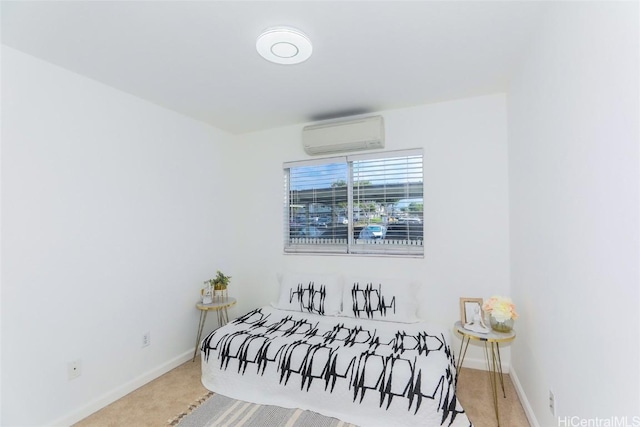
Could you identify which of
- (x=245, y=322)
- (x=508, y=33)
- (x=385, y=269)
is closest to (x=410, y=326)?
(x=385, y=269)

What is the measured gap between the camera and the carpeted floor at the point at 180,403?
217 cm

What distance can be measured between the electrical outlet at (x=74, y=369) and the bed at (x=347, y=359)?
870 mm

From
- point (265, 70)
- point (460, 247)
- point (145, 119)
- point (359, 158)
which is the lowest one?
point (460, 247)

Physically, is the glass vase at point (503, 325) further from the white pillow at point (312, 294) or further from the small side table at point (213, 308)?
the small side table at point (213, 308)

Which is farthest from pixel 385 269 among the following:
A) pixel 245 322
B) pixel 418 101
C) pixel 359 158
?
pixel 418 101

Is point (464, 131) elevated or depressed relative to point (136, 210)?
elevated

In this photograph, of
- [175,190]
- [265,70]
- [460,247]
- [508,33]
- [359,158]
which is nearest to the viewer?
[508,33]

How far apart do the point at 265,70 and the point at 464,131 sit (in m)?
1.91

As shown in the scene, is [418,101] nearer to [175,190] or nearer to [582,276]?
[582,276]

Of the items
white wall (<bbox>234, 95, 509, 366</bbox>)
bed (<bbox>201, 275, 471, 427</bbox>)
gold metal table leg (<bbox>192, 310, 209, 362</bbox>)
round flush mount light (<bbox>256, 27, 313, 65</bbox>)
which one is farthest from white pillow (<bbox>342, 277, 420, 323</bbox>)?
round flush mount light (<bbox>256, 27, 313, 65</bbox>)

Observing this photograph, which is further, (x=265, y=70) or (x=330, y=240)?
(x=330, y=240)

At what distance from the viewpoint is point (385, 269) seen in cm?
322

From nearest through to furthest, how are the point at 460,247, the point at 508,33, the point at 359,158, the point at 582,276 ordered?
1. the point at 582,276
2. the point at 508,33
3. the point at 460,247
4. the point at 359,158

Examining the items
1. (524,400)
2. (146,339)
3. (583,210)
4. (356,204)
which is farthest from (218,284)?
(583,210)
